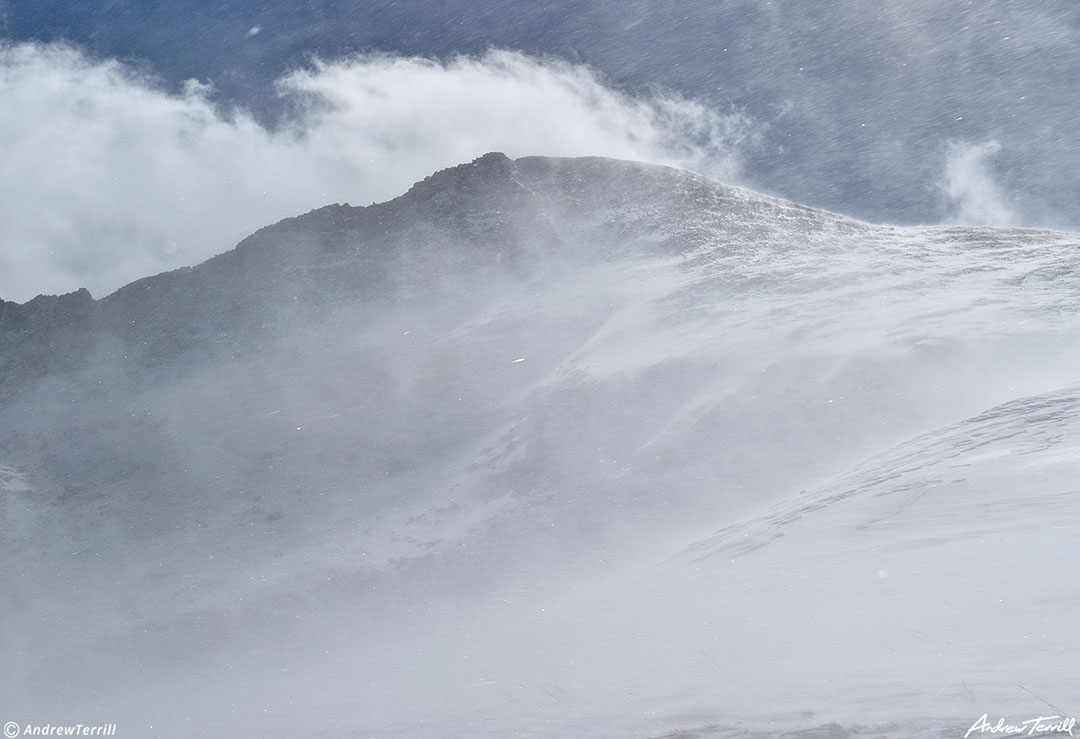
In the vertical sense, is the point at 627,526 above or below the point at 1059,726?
above

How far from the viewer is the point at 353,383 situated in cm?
4944

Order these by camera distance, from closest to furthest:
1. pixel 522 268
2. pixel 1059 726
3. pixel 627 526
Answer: pixel 1059 726, pixel 627 526, pixel 522 268

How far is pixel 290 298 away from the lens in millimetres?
61500

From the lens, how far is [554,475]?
33469 millimetres

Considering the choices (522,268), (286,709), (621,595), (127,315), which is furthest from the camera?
(127,315)

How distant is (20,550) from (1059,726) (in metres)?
37.0

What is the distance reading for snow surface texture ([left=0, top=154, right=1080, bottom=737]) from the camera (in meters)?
14.1

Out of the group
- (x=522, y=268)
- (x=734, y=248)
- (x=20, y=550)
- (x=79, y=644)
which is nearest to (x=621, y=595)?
(x=79, y=644)

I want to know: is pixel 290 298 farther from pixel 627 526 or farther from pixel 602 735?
pixel 602 735

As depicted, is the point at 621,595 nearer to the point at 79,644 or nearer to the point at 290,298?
the point at 79,644

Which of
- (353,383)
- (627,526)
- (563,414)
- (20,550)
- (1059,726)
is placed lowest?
(1059,726)

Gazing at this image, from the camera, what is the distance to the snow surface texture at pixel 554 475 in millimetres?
14078

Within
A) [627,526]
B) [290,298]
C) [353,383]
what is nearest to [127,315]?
[290,298]

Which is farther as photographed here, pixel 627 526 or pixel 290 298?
pixel 290 298
